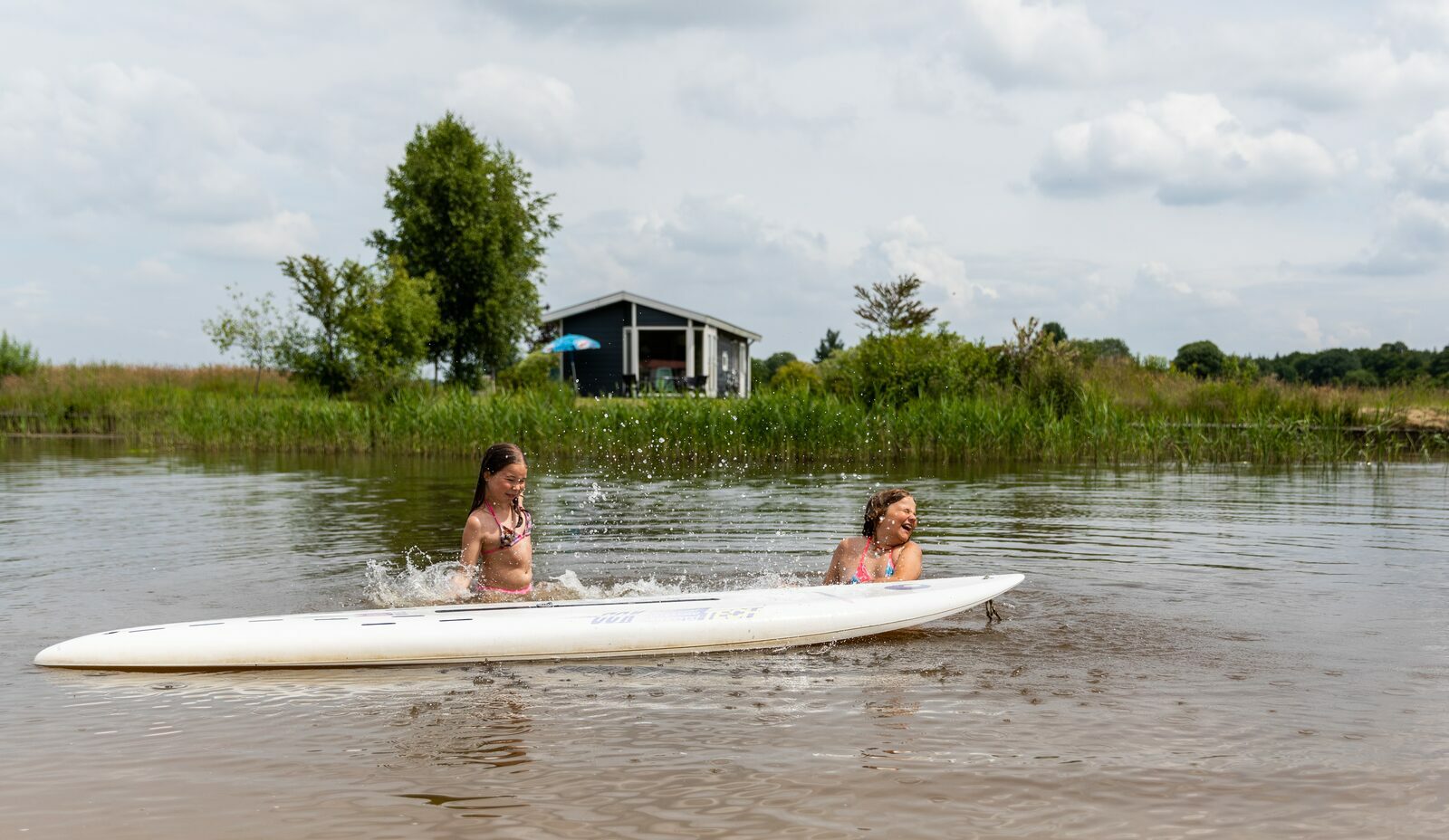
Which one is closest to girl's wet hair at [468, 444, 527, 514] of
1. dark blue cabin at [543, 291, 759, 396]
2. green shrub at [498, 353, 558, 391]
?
green shrub at [498, 353, 558, 391]

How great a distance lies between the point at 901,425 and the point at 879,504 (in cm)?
1243

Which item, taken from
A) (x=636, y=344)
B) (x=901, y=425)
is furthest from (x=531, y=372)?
Answer: (x=901, y=425)

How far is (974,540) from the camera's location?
32.8ft

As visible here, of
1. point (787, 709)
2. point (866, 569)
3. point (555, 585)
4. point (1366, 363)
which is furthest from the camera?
point (1366, 363)

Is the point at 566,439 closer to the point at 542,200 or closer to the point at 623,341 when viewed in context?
the point at 623,341

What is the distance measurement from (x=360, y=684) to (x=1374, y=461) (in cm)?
1949

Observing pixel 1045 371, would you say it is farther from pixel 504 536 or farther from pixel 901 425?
pixel 504 536

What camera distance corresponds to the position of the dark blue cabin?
41.8 metres

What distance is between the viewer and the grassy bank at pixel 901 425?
1895cm

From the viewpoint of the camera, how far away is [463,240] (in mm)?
40031

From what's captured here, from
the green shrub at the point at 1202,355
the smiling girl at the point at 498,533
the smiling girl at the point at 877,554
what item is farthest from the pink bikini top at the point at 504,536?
the green shrub at the point at 1202,355

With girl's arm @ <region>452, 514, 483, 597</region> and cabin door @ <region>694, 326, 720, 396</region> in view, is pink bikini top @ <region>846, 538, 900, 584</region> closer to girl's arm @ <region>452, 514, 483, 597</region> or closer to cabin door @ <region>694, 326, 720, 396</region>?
girl's arm @ <region>452, 514, 483, 597</region>

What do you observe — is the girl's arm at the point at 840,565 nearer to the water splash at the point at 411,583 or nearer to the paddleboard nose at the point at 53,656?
the water splash at the point at 411,583

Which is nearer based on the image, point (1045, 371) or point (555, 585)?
point (555, 585)
